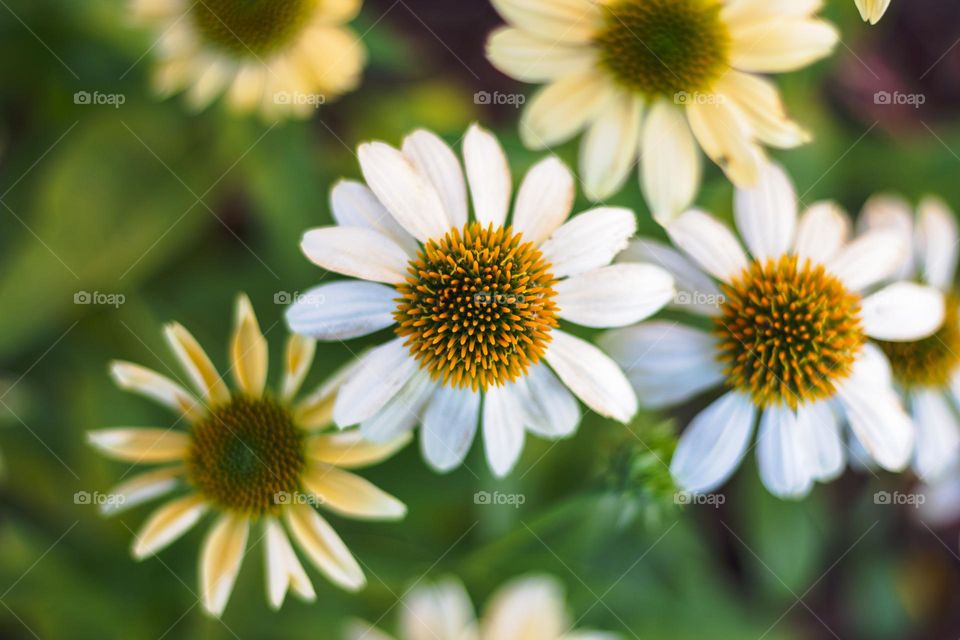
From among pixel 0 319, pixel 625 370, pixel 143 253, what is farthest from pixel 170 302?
pixel 625 370

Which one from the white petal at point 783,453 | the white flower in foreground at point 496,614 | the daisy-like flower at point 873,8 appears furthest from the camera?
the white flower in foreground at point 496,614

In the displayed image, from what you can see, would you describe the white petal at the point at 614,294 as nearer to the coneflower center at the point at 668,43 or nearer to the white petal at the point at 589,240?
the white petal at the point at 589,240

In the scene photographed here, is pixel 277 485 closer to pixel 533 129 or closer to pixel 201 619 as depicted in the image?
pixel 201 619

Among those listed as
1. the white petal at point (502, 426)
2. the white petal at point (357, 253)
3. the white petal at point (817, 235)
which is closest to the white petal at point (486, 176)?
the white petal at point (357, 253)

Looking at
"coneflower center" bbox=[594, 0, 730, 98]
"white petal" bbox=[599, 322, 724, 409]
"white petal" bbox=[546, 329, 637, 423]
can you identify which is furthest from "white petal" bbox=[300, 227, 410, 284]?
"coneflower center" bbox=[594, 0, 730, 98]

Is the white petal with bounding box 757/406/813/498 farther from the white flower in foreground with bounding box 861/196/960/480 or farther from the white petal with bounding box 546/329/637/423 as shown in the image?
the white flower in foreground with bounding box 861/196/960/480

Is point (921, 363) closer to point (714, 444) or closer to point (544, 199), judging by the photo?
point (714, 444)

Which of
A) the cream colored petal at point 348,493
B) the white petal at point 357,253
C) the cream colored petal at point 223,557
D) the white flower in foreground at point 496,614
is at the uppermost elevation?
the white petal at point 357,253
